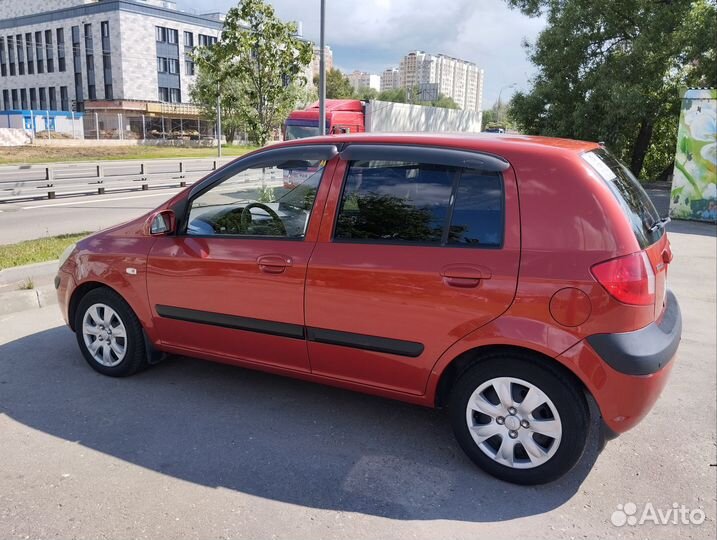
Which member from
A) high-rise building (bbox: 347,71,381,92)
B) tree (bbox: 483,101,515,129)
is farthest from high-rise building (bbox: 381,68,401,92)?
tree (bbox: 483,101,515,129)

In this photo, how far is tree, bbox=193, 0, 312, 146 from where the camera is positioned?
39.7ft

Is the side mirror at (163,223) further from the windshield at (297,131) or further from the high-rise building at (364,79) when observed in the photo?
the high-rise building at (364,79)

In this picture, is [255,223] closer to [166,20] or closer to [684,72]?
[684,72]

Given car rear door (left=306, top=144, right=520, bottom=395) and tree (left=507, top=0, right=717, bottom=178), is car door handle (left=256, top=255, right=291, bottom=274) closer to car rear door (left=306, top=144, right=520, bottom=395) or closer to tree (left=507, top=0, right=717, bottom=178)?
car rear door (left=306, top=144, right=520, bottom=395)

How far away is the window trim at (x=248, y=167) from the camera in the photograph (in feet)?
11.9

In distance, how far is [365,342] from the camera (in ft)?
11.1

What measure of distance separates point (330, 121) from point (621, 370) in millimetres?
16619

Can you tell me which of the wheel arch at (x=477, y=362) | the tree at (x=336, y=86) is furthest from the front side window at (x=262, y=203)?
the tree at (x=336, y=86)

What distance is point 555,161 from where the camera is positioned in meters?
3.06

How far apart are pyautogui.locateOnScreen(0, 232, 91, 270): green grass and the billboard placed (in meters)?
12.5

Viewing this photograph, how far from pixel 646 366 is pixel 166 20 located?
228ft

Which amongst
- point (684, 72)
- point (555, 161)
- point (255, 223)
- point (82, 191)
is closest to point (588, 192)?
point (555, 161)

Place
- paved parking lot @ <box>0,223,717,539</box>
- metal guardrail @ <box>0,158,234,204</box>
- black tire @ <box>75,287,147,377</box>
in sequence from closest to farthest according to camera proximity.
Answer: paved parking lot @ <box>0,223,717,539</box>
black tire @ <box>75,287,147,377</box>
metal guardrail @ <box>0,158,234,204</box>

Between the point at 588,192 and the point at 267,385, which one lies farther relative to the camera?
the point at 267,385
